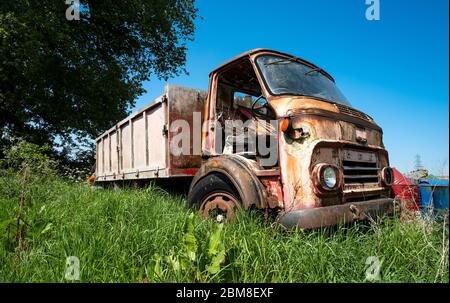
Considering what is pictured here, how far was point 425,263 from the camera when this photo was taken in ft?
7.25

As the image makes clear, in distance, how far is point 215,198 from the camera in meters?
3.26

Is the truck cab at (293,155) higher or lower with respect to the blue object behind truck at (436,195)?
higher

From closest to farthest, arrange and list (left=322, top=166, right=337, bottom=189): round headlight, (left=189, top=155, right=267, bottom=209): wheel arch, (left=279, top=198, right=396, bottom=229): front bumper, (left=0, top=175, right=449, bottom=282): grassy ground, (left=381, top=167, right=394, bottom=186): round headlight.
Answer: (left=0, top=175, right=449, bottom=282): grassy ground → (left=279, top=198, right=396, bottom=229): front bumper → (left=322, top=166, right=337, bottom=189): round headlight → (left=189, top=155, right=267, bottom=209): wheel arch → (left=381, top=167, right=394, bottom=186): round headlight

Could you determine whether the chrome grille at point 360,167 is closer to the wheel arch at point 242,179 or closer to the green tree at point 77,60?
the wheel arch at point 242,179

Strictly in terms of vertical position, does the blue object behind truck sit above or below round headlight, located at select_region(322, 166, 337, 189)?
below

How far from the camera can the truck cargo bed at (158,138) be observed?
419cm

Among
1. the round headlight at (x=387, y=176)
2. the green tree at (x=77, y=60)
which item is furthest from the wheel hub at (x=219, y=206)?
the green tree at (x=77, y=60)

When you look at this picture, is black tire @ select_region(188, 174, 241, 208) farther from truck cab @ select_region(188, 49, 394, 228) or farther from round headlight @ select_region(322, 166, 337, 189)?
round headlight @ select_region(322, 166, 337, 189)

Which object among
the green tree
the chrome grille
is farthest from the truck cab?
the green tree

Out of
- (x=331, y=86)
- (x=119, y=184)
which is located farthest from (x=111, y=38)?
(x=331, y=86)

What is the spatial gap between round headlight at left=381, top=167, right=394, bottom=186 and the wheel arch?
4.82 feet

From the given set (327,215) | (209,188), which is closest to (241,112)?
(209,188)

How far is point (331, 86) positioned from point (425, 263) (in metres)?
2.44

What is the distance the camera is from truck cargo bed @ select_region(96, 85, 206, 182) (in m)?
4.19
